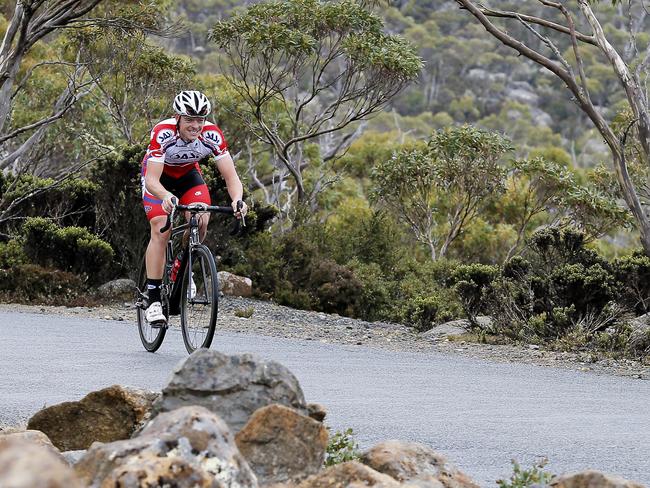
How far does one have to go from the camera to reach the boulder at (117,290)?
661 inches

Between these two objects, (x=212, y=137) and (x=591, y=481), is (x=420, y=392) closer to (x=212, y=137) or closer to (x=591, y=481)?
(x=212, y=137)

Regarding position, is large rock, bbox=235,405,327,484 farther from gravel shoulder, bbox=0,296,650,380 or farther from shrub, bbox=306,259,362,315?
shrub, bbox=306,259,362,315

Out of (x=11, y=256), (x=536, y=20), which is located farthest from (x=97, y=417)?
(x=11, y=256)

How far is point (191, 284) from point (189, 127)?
4.19 feet

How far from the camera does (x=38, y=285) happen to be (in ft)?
54.3

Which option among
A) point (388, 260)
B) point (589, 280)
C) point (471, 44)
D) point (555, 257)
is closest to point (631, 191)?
point (589, 280)

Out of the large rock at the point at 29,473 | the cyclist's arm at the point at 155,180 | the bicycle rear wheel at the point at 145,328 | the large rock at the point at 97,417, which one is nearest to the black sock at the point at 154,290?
the bicycle rear wheel at the point at 145,328

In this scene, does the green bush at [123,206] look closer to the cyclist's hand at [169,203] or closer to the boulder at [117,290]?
the boulder at [117,290]

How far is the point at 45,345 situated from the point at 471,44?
412 ft

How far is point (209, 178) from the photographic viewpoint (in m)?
17.8

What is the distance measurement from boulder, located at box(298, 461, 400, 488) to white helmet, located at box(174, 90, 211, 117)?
5.51m

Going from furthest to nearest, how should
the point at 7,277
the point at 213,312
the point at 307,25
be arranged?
the point at 307,25 → the point at 7,277 → the point at 213,312

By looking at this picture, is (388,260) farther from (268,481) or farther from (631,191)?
(268,481)

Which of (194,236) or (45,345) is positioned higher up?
(194,236)
